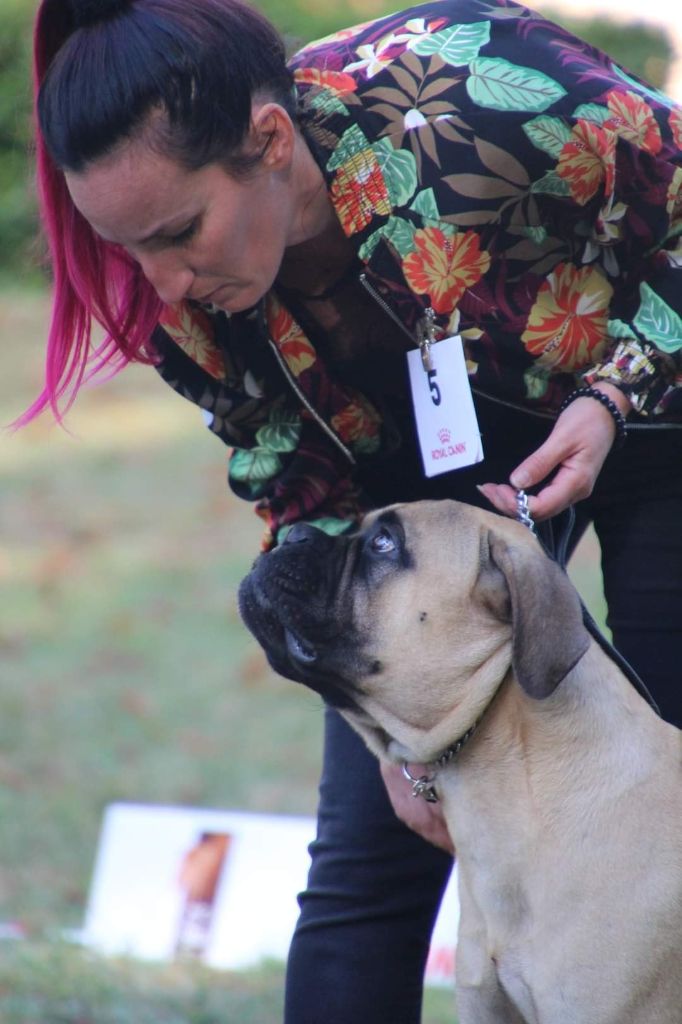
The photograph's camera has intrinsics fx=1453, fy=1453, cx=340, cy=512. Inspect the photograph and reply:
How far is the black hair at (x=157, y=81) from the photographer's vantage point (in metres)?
2.53

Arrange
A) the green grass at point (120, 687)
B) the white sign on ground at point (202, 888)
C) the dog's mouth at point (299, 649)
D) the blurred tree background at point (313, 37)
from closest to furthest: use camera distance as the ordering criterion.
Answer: the dog's mouth at point (299, 649) → the green grass at point (120, 687) → the white sign on ground at point (202, 888) → the blurred tree background at point (313, 37)

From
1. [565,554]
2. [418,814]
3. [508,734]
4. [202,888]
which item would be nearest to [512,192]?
[565,554]

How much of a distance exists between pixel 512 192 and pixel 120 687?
15.7 feet

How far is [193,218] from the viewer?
8.57ft

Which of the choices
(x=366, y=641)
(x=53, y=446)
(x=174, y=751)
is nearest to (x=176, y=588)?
(x=174, y=751)

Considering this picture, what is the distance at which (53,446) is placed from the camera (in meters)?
10.4

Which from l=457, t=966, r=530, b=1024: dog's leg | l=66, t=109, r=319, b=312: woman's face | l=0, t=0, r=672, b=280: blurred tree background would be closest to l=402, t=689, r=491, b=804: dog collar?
l=457, t=966, r=530, b=1024: dog's leg

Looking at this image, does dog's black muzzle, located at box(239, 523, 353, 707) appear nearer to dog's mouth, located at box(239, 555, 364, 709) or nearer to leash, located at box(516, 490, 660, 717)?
dog's mouth, located at box(239, 555, 364, 709)

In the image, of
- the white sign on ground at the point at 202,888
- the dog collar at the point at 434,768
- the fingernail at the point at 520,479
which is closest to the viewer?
the fingernail at the point at 520,479

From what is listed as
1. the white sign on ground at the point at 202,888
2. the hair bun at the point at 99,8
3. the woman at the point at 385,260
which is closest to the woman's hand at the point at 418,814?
the woman at the point at 385,260

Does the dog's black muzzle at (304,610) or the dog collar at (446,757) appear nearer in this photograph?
the dog collar at (446,757)

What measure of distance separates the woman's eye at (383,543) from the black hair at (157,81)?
30.1 inches

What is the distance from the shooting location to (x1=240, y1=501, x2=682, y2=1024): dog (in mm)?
2539

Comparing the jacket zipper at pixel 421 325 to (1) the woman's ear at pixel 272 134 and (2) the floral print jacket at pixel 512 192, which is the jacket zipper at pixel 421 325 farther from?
(1) the woman's ear at pixel 272 134
